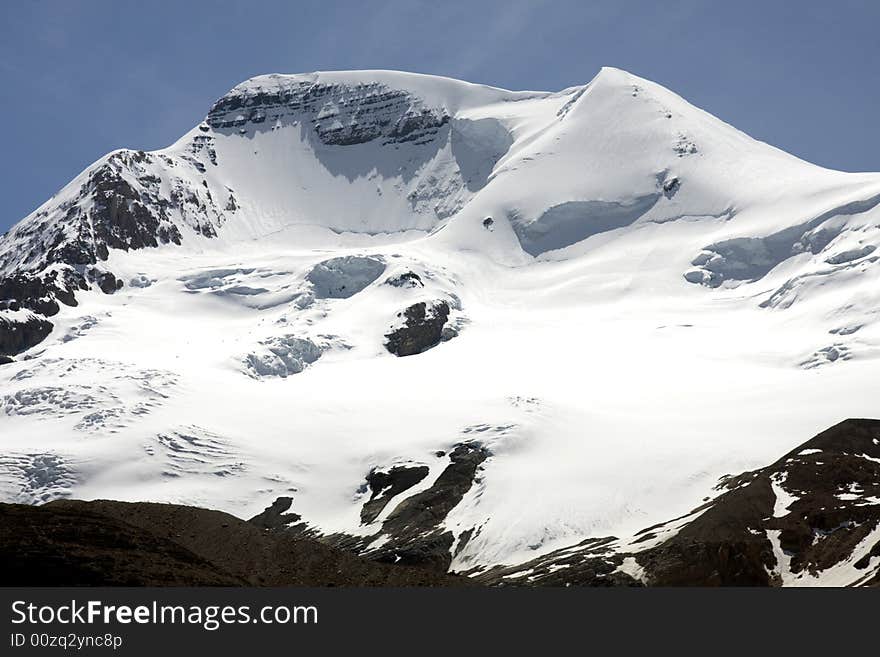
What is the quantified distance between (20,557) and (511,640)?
4111 cm

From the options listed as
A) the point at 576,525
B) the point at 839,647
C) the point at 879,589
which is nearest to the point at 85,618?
the point at 839,647

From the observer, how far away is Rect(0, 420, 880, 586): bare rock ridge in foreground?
120 m

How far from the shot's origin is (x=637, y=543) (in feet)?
540

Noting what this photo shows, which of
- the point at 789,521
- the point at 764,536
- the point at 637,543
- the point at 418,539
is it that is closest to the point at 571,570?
the point at 637,543

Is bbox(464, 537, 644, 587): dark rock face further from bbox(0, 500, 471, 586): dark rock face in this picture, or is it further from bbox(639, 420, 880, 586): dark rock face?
bbox(0, 500, 471, 586): dark rock face

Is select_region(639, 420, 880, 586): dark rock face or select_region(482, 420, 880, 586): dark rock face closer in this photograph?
select_region(482, 420, 880, 586): dark rock face

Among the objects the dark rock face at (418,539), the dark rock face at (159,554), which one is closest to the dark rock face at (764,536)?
the dark rock face at (418,539)

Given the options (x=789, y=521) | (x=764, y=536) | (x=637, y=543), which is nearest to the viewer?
(x=764, y=536)

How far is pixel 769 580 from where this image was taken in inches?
5832

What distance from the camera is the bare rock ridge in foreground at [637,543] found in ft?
395

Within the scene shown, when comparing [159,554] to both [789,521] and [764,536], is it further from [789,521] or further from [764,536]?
[789,521]

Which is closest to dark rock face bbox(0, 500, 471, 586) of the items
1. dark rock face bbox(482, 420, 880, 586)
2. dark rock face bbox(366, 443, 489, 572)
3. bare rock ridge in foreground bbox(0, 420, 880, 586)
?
bare rock ridge in foreground bbox(0, 420, 880, 586)

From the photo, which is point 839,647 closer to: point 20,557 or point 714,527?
point 20,557

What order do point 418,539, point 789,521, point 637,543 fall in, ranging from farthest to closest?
point 418,539, point 637,543, point 789,521
